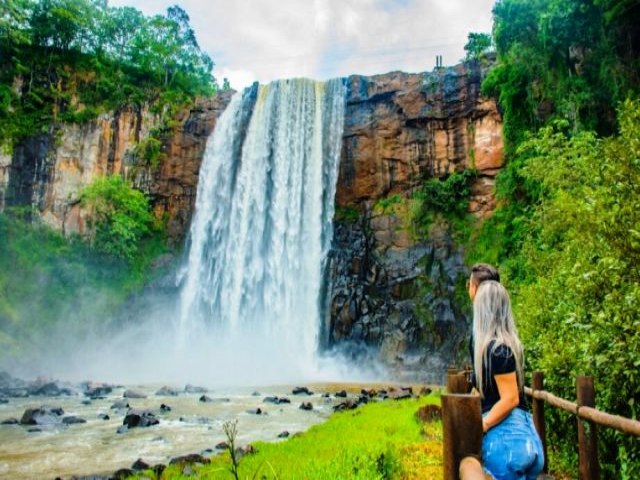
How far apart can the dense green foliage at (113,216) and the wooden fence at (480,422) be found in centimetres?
2649

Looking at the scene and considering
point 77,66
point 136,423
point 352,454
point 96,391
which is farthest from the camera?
point 77,66

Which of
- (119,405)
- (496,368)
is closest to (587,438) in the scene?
(496,368)

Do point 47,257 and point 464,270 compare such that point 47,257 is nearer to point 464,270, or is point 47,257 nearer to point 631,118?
point 464,270

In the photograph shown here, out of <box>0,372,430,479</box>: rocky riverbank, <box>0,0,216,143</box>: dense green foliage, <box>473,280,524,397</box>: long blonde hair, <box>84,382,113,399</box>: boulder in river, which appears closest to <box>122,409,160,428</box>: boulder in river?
<box>0,372,430,479</box>: rocky riverbank

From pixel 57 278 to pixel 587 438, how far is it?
28.8 meters

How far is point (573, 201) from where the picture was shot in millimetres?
9242

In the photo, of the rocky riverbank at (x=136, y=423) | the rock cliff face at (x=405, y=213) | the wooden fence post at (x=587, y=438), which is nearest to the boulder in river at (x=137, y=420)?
the rocky riverbank at (x=136, y=423)

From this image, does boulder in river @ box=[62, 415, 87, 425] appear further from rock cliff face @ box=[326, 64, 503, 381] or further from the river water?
rock cliff face @ box=[326, 64, 503, 381]

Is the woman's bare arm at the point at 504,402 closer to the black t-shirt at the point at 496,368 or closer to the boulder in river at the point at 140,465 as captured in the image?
the black t-shirt at the point at 496,368

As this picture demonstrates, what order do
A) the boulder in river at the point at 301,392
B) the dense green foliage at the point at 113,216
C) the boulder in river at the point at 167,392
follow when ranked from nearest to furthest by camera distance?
1. the boulder in river at the point at 301,392
2. the boulder in river at the point at 167,392
3. the dense green foliage at the point at 113,216

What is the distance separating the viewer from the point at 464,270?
2306cm

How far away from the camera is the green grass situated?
5227 mm

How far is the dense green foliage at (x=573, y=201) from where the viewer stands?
15.0 ft

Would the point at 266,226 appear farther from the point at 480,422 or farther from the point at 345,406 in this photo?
the point at 480,422
